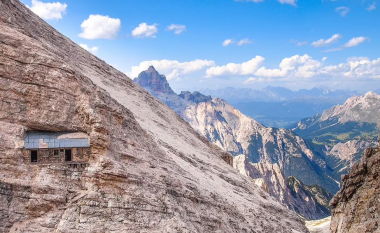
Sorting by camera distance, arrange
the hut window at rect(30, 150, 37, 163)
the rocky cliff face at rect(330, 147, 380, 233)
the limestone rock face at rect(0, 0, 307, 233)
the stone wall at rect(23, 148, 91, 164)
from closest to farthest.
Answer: the limestone rock face at rect(0, 0, 307, 233) → the hut window at rect(30, 150, 37, 163) → the stone wall at rect(23, 148, 91, 164) → the rocky cliff face at rect(330, 147, 380, 233)

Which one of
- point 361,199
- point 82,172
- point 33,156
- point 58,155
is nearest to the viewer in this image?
point 33,156

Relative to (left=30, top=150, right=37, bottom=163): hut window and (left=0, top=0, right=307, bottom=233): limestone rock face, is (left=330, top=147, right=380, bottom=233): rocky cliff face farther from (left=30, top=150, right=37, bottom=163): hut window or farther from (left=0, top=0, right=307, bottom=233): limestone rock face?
(left=30, top=150, right=37, bottom=163): hut window

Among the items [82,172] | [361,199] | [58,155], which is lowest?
[361,199]

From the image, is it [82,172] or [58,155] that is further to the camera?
[58,155]

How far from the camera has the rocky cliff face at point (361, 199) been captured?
41.9m

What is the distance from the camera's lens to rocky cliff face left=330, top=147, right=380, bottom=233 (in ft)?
137

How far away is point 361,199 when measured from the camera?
4588 cm

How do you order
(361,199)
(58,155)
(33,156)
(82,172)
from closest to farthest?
(33,156)
(82,172)
(58,155)
(361,199)

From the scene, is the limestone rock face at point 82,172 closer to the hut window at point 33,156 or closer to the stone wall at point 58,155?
the stone wall at point 58,155

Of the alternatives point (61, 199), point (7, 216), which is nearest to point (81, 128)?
point (61, 199)

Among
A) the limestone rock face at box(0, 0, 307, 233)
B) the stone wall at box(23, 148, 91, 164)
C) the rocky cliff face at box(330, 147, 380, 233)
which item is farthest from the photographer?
the rocky cliff face at box(330, 147, 380, 233)

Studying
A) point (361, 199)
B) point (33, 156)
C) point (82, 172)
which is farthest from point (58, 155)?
point (361, 199)

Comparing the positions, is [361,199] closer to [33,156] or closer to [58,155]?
[58,155]

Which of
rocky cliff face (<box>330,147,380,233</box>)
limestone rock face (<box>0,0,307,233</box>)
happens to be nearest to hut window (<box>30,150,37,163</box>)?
limestone rock face (<box>0,0,307,233</box>)
